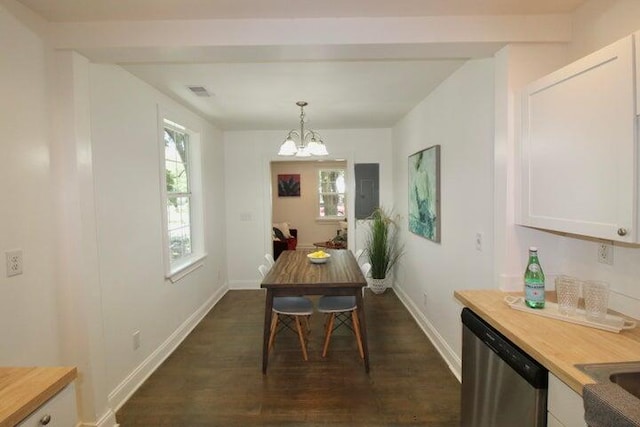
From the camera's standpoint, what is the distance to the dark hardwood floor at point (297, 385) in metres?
2.19

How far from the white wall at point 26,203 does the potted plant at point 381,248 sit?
11.5ft

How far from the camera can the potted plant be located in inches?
180

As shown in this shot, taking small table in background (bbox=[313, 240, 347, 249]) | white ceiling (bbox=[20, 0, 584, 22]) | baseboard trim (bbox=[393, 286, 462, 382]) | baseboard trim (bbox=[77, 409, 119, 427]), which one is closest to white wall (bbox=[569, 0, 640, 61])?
white ceiling (bbox=[20, 0, 584, 22])

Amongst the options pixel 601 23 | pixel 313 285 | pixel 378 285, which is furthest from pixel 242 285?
pixel 601 23

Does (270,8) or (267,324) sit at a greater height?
(270,8)

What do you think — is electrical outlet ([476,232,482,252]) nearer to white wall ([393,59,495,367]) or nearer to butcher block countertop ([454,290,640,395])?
white wall ([393,59,495,367])

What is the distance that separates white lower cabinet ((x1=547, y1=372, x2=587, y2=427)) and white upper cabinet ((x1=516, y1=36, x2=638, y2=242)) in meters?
0.55

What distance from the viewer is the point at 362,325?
273cm

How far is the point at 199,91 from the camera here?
305cm

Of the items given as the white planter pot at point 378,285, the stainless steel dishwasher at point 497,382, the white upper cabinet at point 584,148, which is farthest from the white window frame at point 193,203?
the white upper cabinet at point 584,148

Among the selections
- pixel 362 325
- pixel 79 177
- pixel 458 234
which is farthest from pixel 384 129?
pixel 79 177

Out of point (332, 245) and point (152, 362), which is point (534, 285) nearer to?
point (152, 362)

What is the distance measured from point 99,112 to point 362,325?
94.1 inches

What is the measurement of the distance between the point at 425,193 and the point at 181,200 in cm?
260
